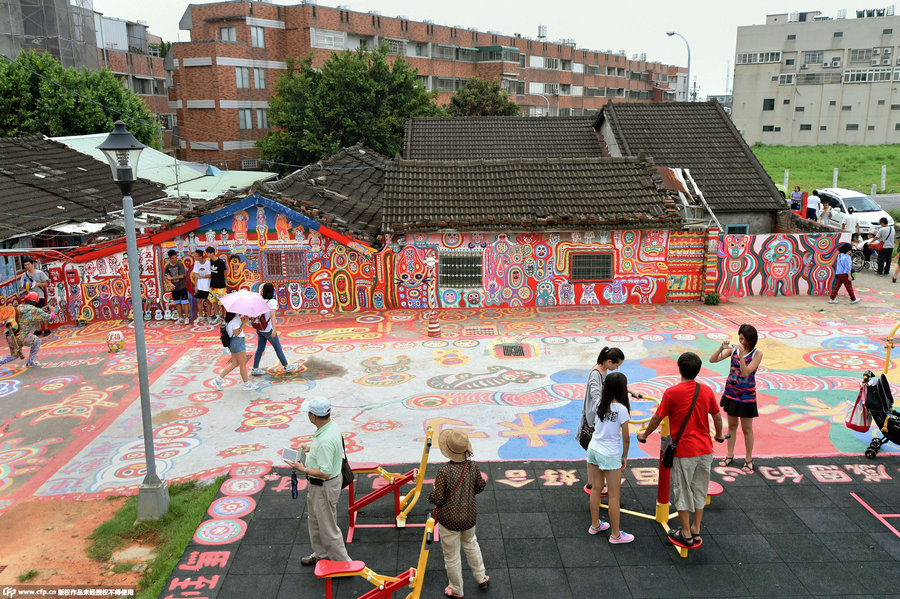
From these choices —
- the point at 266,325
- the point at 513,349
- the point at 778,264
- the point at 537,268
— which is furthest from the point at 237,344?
the point at 778,264

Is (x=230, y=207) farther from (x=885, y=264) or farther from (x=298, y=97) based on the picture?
(x=298, y=97)

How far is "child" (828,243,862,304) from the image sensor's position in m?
17.1

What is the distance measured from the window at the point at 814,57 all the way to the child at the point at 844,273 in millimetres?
64557

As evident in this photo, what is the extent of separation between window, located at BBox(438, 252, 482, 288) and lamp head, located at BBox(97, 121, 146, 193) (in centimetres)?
1012

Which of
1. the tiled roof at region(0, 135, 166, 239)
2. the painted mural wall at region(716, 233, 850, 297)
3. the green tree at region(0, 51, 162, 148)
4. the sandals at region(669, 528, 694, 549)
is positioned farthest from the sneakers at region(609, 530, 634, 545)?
the green tree at region(0, 51, 162, 148)

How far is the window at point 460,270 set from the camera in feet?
56.7

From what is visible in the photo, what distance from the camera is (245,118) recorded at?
51219 millimetres

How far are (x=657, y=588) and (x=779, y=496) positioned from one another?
259 cm

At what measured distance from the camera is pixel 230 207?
54.5 feet

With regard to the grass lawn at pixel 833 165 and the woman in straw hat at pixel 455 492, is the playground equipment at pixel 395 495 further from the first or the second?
the grass lawn at pixel 833 165

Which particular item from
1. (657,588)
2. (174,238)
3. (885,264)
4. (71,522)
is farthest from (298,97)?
(657,588)

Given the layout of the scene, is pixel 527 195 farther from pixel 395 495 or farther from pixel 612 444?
pixel 612 444

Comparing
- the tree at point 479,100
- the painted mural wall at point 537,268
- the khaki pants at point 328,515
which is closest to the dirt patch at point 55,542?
the khaki pants at point 328,515

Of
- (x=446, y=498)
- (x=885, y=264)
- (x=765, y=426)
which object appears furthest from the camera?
(x=885, y=264)
